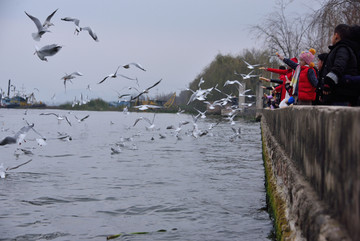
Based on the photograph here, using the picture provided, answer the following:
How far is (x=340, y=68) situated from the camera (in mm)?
5828

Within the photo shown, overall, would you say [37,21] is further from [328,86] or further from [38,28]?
[328,86]

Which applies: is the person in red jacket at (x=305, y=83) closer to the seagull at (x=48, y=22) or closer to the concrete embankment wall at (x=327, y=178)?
the concrete embankment wall at (x=327, y=178)

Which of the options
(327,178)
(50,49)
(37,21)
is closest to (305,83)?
(50,49)

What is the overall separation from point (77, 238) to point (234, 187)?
512 cm

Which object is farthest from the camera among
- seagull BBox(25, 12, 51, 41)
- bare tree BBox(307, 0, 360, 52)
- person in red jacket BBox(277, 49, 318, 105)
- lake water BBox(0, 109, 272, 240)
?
bare tree BBox(307, 0, 360, 52)

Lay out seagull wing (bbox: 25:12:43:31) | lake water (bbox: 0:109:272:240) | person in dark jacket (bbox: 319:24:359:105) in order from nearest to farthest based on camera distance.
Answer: person in dark jacket (bbox: 319:24:359:105)
lake water (bbox: 0:109:272:240)
seagull wing (bbox: 25:12:43:31)

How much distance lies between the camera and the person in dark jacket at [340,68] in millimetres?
5863

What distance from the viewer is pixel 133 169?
1491 centimetres

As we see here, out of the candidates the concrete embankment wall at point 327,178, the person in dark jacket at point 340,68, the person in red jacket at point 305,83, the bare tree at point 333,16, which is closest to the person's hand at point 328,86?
the person in dark jacket at point 340,68

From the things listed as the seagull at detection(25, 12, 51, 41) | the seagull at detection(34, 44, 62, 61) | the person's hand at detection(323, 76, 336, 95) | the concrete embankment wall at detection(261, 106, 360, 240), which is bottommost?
the concrete embankment wall at detection(261, 106, 360, 240)

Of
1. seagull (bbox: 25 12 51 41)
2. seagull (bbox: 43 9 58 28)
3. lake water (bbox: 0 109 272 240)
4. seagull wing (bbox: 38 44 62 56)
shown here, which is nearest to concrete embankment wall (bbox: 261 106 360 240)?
lake water (bbox: 0 109 272 240)

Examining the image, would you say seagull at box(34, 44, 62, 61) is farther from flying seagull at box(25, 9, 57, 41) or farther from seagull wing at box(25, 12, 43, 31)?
seagull wing at box(25, 12, 43, 31)

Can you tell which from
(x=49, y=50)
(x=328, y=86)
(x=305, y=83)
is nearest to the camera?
(x=328, y=86)

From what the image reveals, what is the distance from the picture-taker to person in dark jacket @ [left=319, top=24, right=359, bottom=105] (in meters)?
5.86
